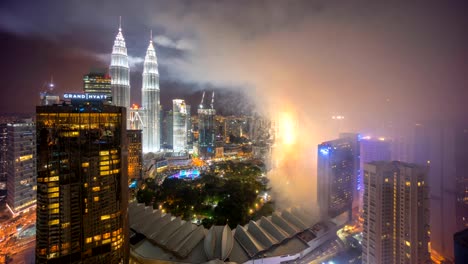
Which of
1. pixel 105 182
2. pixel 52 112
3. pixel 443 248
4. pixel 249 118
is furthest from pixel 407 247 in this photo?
pixel 249 118

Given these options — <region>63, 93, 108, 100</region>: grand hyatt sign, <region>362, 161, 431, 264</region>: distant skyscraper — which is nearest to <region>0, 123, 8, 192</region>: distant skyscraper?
<region>63, 93, 108, 100</region>: grand hyatt sign

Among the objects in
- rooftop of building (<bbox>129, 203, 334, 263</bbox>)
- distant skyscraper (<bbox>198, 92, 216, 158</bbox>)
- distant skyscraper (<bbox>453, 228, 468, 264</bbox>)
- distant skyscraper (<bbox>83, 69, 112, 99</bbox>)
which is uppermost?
distant skyscraper (<bbox>83, 69, 112, 99</bbox>)

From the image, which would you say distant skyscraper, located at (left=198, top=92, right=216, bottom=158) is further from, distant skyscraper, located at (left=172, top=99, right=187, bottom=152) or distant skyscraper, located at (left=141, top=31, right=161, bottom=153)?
distant skyscraper, located at (left=141, top=31, right=161, bottom=153)

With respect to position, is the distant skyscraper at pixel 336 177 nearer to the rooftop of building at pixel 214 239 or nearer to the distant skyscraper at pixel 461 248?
the rooftop of building at pixel 214 239

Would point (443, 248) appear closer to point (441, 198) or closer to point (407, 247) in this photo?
point (441, 198)

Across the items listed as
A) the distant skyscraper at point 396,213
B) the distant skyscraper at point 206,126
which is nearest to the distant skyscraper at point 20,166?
the distant skyscraper at point 396,213

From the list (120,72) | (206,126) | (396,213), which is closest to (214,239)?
(396,213)

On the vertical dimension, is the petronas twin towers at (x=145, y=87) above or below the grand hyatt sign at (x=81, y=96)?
above
